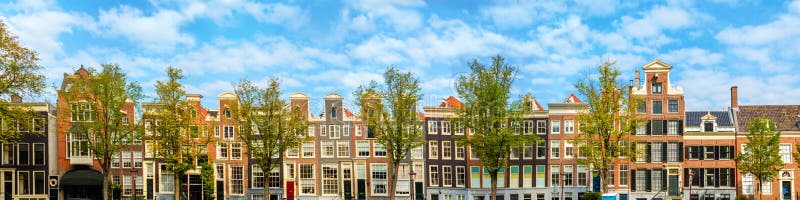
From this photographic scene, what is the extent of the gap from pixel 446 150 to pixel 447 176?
6.68 feet

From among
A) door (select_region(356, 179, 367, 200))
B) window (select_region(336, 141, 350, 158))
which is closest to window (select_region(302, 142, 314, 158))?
window (select_region(336, 141, 350, 158))

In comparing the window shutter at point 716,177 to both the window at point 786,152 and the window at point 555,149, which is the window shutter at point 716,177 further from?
the window at point 555,149

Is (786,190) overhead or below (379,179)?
below

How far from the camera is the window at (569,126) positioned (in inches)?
2136

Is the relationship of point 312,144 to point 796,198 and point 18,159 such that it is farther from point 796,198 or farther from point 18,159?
point 796,198

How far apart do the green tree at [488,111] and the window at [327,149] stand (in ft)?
38.3

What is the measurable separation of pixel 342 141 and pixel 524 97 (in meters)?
14.7

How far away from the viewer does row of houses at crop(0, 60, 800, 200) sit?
177ft

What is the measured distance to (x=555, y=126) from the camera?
179 feet

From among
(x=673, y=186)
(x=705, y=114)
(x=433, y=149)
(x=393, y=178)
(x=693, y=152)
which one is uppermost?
(x=705, y=114)

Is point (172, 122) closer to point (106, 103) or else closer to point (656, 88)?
point (106, 103)

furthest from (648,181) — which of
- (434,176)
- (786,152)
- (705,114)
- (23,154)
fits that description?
(23,154)

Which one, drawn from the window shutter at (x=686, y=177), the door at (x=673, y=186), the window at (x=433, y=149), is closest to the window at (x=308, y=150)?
the window at (x=433, y=149)

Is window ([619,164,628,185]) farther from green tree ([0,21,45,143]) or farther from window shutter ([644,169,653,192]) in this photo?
green tree ([0,21,45,143])
